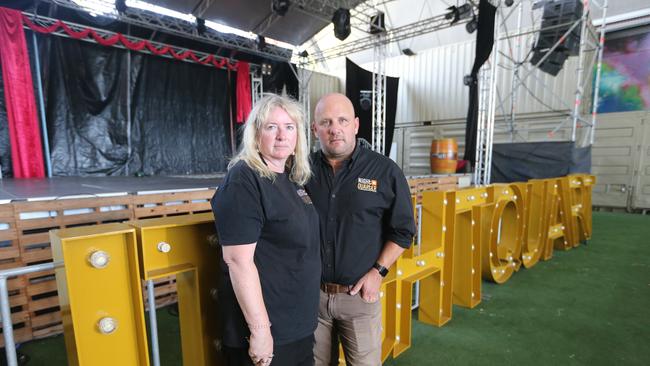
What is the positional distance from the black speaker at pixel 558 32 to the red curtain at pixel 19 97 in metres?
11.0

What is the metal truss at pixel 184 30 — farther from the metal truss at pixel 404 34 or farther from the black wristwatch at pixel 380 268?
the black wristwatch at pixel 380 268

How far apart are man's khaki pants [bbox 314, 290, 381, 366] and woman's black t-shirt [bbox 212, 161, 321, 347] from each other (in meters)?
0.33

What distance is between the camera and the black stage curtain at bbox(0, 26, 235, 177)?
6.99 metres

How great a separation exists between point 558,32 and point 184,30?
8777 millimetres

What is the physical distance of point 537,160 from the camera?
7004 millimetres

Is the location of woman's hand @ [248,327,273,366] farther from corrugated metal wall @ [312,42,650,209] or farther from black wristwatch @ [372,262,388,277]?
corrugated metal wall @ [312,42,650,209]

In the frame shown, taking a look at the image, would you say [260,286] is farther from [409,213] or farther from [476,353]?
[476,353]

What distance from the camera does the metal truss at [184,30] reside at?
6.34 metres

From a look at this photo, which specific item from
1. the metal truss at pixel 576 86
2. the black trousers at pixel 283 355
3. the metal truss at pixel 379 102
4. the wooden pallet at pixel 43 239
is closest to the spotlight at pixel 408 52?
the metal truss at pixel 576 86

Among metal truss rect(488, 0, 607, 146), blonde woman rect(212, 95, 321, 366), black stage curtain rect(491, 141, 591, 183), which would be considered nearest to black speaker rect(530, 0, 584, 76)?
metal truss rect(488, 0, 607, 146)

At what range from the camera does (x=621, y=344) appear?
95.3 inches

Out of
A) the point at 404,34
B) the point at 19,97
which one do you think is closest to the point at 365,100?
the point at 404,34

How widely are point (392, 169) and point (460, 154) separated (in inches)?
409

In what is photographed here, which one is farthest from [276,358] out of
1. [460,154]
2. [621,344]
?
[460,154]
